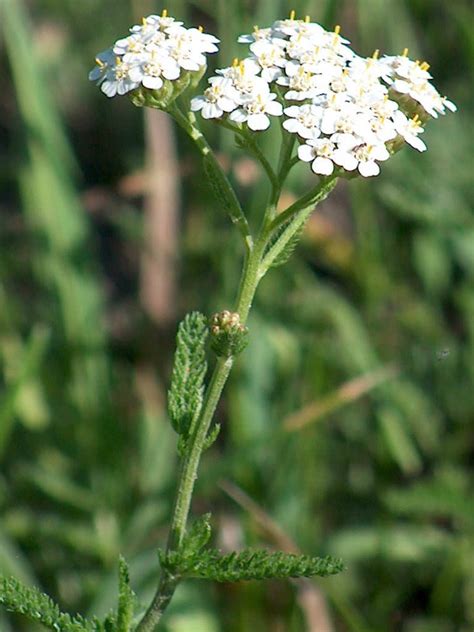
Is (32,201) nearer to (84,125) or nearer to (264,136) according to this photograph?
(264,136)

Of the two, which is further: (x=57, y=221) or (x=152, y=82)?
(x=57, y=221)

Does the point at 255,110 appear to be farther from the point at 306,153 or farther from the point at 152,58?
the point at 152,58

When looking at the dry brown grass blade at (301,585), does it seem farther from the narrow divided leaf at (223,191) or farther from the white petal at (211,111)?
the white petal at (211,111)

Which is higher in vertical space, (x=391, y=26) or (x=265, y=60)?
(x=391, y=26)

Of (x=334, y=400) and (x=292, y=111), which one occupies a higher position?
(x=334, y=400)

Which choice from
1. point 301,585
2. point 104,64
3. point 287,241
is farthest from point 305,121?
point 301,585

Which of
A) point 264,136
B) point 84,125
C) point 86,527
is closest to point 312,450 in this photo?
point 86,527

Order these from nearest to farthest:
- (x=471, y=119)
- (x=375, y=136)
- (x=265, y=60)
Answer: (x=375, y=136) → (x=265, y=60) → (x=471, y=119)
